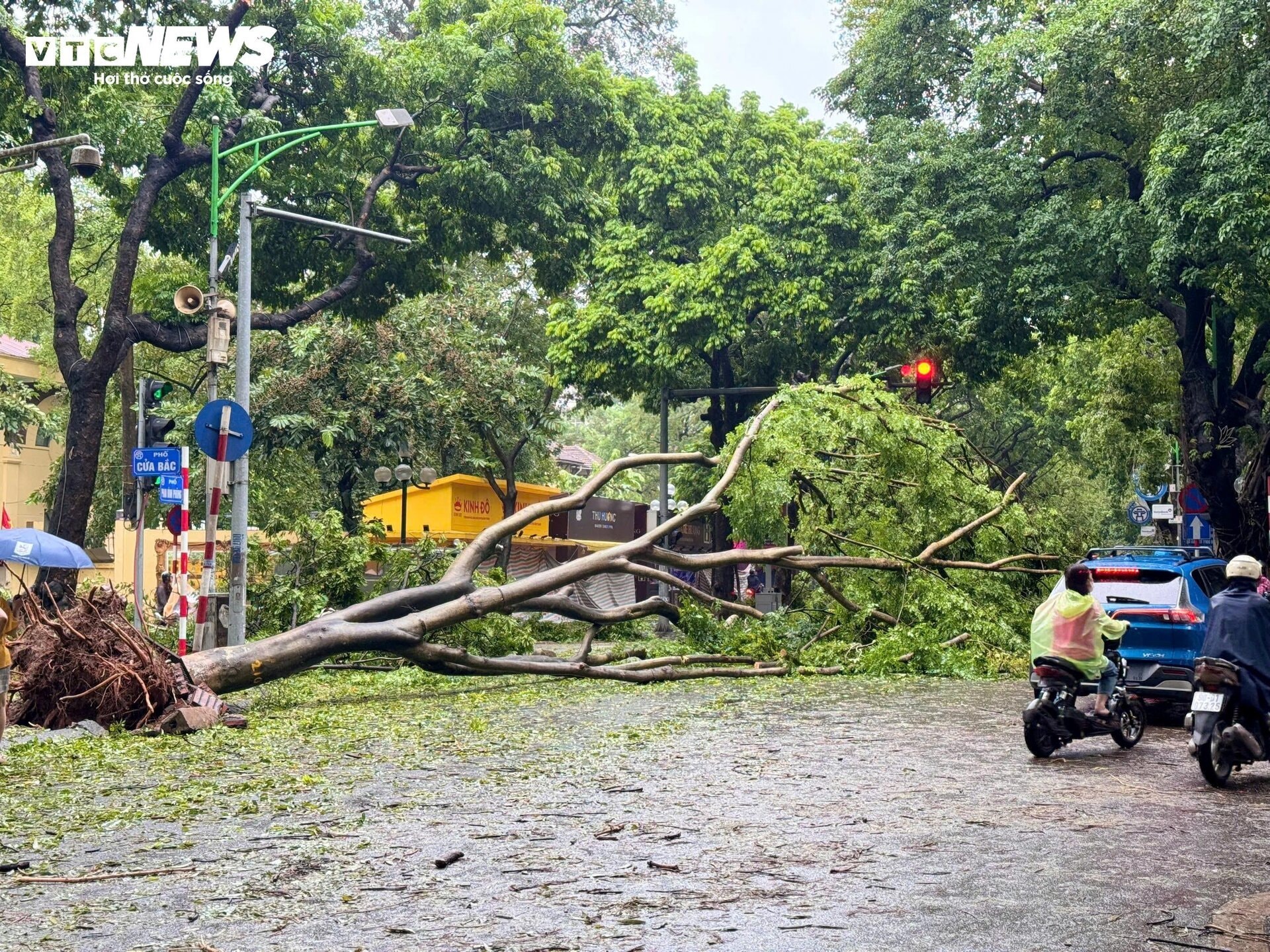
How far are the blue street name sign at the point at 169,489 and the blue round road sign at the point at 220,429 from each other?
29.5 inches

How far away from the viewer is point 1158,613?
13.5 m

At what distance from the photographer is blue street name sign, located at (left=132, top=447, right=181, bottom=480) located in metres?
17.6

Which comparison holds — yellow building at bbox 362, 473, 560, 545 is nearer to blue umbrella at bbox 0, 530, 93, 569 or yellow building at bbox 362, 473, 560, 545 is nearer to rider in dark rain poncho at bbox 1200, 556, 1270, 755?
blue umbrella at bbox 0, 530, 93, 569

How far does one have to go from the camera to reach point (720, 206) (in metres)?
35.0

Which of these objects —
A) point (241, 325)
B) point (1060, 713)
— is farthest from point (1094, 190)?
point (1060, 713)

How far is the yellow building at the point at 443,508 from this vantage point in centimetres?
3666

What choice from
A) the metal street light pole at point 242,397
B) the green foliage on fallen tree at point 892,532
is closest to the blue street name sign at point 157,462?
the metal street light pole at point 242,397

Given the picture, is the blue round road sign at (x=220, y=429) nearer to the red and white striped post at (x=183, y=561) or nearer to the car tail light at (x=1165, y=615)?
the red and white striped post at (x=183, y=561)

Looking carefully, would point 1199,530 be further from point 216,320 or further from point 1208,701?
point 1208,701

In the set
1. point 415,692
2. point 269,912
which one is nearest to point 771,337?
point 415,692

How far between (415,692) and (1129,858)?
11.2m

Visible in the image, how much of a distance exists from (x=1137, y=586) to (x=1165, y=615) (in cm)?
42

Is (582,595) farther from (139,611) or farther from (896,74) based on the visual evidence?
(896,74)

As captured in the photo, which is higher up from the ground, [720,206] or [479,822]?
[720,206]
